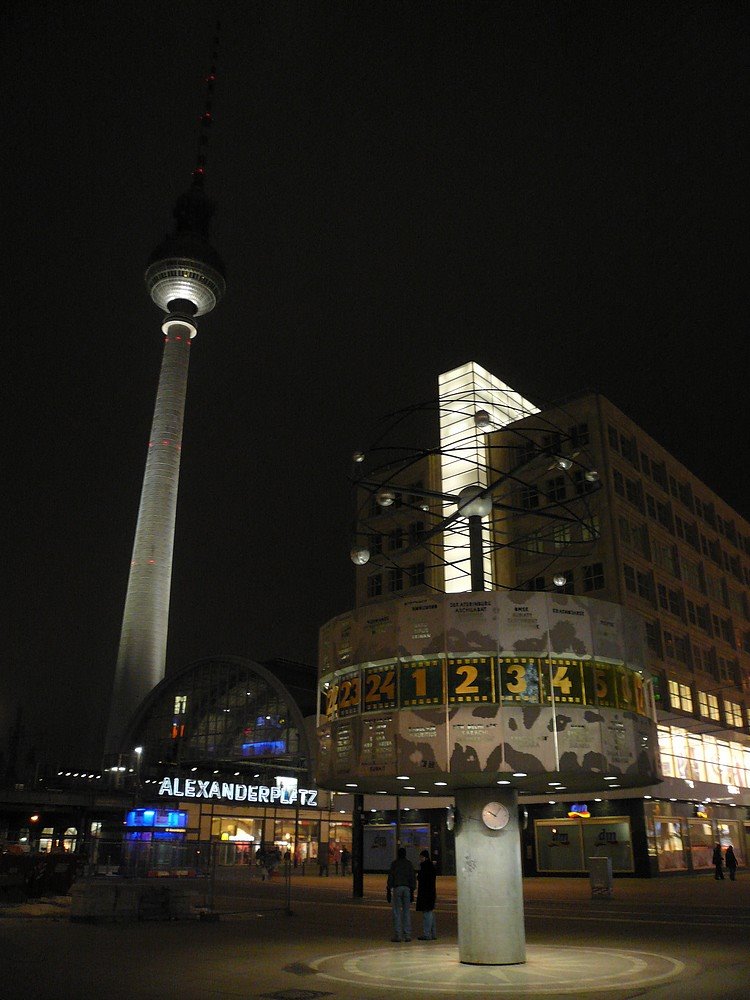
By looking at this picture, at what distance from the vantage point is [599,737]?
634 inches

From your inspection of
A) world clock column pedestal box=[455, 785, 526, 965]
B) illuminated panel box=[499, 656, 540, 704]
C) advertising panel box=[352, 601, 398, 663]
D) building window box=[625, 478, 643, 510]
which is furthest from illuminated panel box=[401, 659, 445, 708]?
building window box=[625, 478, 643, 510]

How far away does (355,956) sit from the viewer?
17141 millimetres

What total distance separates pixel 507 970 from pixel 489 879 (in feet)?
5.61

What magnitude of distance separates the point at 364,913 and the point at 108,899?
8.90 metres

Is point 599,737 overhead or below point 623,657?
below

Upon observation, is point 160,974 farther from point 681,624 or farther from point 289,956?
point 681,624

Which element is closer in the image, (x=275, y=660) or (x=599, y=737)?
(x=599, y=737)

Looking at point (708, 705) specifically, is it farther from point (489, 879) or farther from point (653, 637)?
point (489, 879)

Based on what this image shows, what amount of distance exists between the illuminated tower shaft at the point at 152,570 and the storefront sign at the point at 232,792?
109ft

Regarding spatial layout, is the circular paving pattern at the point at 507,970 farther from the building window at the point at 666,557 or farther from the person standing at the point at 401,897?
the building window at the point at 666,557

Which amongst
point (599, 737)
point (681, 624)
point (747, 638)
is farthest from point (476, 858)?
point (747, 638)

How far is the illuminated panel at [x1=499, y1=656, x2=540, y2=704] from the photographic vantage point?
16.1 m

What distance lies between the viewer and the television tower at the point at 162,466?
3878 inches

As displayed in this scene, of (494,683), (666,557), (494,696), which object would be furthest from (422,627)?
(666,557)
